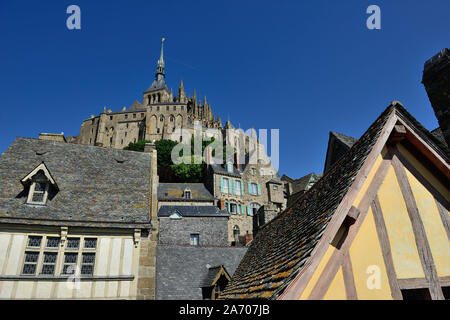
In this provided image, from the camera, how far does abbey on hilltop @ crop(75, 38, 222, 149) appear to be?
266 feet

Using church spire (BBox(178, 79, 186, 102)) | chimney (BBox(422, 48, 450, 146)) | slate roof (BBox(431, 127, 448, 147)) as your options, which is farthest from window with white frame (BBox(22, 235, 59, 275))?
church spire (BBox(178, 79, 186, 102))

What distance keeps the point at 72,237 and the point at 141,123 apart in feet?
260

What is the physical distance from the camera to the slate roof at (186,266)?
45.0ft

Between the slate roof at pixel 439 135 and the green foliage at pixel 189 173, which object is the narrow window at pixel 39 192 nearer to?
the slate roof at pixel 439 135

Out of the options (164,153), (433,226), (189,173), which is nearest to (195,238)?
(433,226)

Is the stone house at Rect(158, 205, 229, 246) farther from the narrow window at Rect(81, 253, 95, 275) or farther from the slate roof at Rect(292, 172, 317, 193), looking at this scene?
the slate roof at Rect(292, 172, 317, 193)

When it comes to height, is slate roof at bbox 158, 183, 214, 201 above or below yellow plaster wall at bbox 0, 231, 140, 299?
above

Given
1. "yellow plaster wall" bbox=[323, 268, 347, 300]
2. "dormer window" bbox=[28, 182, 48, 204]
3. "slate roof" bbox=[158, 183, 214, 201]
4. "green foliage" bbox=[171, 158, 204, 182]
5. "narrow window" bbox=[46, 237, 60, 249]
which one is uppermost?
"green foliage" bbox=[171, 158, 204, 182]

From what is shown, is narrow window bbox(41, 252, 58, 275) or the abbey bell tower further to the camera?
the abbey bell tower

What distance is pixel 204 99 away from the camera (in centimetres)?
9950

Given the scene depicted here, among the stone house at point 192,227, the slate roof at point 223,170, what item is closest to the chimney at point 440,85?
the stone house at point 192,227

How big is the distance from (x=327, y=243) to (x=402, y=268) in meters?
1.36

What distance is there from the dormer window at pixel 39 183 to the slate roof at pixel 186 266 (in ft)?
22.6
